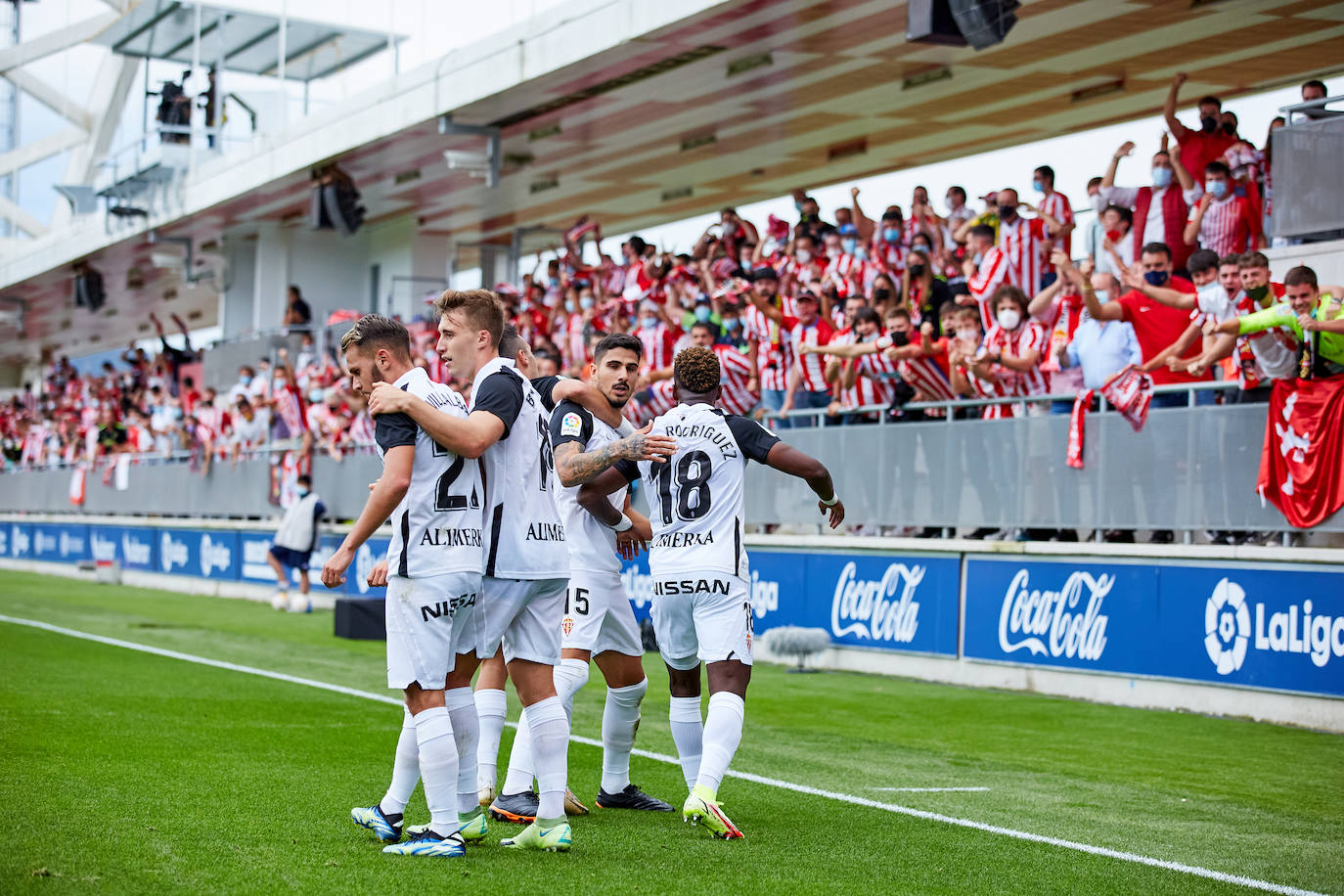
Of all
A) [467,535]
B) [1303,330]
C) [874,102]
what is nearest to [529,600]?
[467,535]

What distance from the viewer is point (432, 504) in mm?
6082

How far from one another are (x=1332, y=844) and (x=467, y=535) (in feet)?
13.8

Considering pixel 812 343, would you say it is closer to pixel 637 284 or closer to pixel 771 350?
pixel 771 350

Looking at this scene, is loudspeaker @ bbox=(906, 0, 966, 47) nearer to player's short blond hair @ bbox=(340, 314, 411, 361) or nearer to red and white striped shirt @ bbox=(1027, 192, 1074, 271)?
red and white striped shirt @ bbox=(1027, 192, 1074, 271)

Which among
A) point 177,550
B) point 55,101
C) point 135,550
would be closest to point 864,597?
point 177,550

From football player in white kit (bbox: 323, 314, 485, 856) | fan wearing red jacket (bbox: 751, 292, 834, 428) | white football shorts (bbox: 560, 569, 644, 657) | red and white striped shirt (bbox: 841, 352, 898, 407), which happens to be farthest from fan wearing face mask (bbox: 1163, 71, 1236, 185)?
football player in white kit (bbox: 323, 314, 485, 856)

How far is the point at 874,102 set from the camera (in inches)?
862

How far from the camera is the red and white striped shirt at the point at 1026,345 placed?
543 inches

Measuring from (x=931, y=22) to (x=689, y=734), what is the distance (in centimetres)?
834

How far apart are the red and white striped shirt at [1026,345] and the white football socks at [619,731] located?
7.25m

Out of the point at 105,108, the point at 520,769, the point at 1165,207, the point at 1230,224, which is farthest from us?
the point at 105,108

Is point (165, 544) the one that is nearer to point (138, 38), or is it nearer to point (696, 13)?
point (138, 38)

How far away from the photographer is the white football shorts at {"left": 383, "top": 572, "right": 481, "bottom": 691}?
597 cm

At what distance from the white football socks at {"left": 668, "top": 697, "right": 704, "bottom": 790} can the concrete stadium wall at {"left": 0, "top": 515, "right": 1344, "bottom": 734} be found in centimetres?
575
